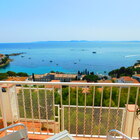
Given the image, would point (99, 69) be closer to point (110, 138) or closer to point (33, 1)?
point (33, 1)

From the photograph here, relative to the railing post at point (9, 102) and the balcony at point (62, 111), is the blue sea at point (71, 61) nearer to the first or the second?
the railing post at point (9, 102)

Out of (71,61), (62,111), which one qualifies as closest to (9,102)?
(62,111)

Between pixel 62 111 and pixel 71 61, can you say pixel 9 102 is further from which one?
pixel 71 61

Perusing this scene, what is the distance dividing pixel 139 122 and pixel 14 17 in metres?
14.3

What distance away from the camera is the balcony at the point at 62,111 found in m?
1.94

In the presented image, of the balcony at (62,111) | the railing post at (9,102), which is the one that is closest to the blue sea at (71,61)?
the railing post at (9,102)

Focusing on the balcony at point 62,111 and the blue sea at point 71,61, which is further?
the blue sea at point 71,61

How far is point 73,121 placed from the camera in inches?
154

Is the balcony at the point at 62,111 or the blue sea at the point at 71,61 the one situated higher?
the balcony at the point at 62,111

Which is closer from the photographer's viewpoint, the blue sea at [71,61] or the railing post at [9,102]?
the railing post at [9,102]

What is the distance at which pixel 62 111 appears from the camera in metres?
2.10

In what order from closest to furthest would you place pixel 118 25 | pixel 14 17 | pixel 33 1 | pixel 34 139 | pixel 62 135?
1. pixel 62 135
2. pixel 34 139
3. pixel 33 1
4. pixel 14 17
5. pixel 118 25

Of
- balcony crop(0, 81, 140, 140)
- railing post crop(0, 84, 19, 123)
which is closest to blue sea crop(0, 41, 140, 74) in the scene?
railing post crop(0, 84, 19, 123)

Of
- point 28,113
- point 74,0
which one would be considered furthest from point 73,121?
point 74,0
